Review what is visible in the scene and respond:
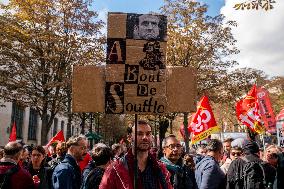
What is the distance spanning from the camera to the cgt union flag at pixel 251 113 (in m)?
12.9

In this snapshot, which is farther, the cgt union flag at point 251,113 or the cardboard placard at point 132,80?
the cgt union flag at point 251,113

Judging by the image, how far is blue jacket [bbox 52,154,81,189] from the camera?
5.41 m

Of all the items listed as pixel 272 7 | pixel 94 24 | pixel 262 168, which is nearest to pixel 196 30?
pixel 94 24

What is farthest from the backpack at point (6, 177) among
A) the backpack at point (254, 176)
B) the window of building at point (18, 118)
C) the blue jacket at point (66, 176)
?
the window of building at point (18, 118)

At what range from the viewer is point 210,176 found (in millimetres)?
5984

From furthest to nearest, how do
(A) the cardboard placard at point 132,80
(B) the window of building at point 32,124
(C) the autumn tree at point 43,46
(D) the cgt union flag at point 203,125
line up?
(B) the window of building at point 32,124 < (C) the autumn tree at point 43,46 < (D) the cgt union flag at point 203,125 < (A) the cardboard placard at point 132,80

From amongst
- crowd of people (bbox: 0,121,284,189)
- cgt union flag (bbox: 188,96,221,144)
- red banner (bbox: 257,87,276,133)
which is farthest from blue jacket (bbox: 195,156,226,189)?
red banner (bbox: 257,87,276,133)

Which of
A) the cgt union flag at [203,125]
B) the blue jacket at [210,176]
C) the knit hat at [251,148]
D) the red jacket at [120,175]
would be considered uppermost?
the cgt union flag at [203,125]

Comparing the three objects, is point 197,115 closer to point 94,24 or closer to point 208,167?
point 208,167

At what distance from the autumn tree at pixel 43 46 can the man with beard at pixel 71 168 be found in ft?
52.8

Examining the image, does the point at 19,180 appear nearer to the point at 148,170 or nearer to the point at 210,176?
the point at 148,170

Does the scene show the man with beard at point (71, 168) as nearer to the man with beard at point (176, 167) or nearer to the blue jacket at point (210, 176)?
the man with beard at point (176, 167)

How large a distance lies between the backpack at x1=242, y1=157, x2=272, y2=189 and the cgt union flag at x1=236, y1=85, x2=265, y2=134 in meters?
7.34

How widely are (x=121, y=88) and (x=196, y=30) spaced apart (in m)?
21.5
